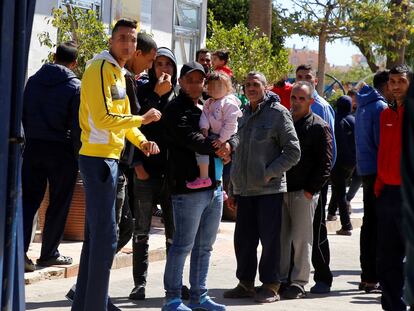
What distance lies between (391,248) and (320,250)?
2137mm

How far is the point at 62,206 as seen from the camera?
10336 mm

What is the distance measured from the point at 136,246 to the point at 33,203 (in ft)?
5.25

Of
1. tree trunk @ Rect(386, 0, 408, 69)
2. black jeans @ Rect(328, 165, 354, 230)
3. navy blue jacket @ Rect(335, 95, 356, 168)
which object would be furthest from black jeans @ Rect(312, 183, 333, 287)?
tree trunk @ Rect(386, 0, 408, 69)

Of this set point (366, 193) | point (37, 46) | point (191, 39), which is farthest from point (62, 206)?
point (191, 39)

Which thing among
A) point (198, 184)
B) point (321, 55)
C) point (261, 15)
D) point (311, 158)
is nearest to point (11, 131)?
point (198, 184)

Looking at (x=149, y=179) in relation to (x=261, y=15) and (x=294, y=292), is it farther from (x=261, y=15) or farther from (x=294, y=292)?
(x=261, y=15)

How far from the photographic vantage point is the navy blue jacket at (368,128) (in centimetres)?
981

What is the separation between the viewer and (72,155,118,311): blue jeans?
271 inches

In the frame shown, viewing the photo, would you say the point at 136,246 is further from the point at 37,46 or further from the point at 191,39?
the point at 191,39

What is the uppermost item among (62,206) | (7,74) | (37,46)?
(37,46)

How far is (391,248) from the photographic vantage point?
802cm

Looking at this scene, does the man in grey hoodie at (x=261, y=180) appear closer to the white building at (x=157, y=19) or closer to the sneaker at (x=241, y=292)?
the sneaker at (x=241, y=292)

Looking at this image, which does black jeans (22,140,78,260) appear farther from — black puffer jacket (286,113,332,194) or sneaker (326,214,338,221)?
sneaker (326,214,338,221)

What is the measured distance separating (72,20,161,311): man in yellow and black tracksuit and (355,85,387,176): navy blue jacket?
3.28 m
